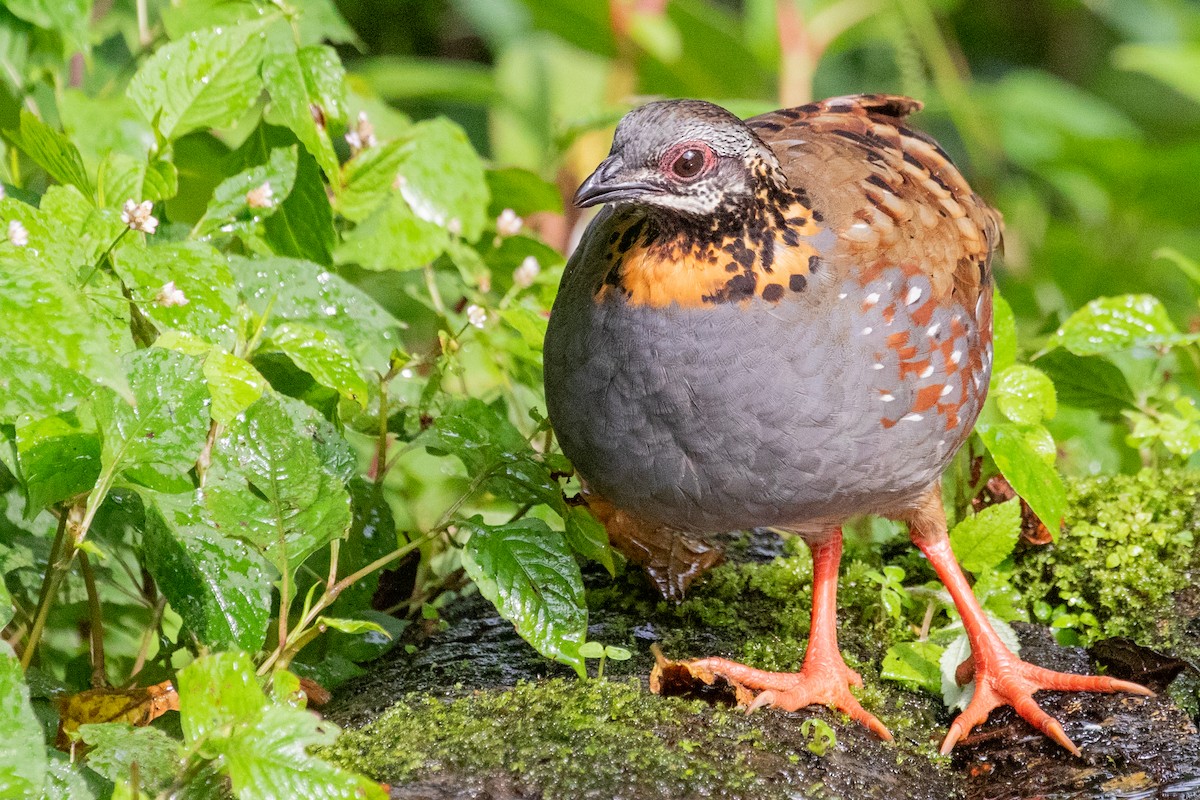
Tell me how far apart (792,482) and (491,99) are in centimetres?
467

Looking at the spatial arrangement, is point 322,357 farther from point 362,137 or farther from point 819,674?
point 819,674

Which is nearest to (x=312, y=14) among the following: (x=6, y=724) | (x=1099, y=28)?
(x=6, y=724)

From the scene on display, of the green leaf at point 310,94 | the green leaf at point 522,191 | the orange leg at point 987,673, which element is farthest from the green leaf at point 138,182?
the orange leg at point 987,673

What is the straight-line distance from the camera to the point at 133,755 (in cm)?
230

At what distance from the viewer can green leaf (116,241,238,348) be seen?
2.80 meters

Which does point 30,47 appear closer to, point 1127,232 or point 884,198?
point 884,198

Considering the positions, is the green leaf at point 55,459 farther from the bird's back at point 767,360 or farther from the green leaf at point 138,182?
the bird's back at point 767,360

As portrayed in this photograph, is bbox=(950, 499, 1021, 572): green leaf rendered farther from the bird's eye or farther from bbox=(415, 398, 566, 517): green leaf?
the bird's eye

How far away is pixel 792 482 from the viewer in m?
2.96

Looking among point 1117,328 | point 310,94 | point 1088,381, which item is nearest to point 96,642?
point 310,94

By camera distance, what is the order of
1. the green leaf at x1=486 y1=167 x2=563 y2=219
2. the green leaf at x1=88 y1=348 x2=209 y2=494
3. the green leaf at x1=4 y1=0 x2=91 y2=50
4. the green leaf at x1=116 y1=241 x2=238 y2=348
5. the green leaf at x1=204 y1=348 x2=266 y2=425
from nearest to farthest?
the green leaf at x1=88 y1=348 x2=209 y2=494 < the green leaf at x1=204 y1=348 x2=266 y2=425 < the green leaf at x1=116 y1=241 x2=238 y2=348 < the green leaf at x1=4 y1=0 x2=91 y2=50 < the green leaf at x1=486 y1=167 x2=563 y2=219

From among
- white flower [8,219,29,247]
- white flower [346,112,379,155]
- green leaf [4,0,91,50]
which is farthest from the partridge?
green leaf [4,0,91,50]

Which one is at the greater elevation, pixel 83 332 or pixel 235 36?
pixel 235 36

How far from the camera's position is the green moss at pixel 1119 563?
3607 millimetres
